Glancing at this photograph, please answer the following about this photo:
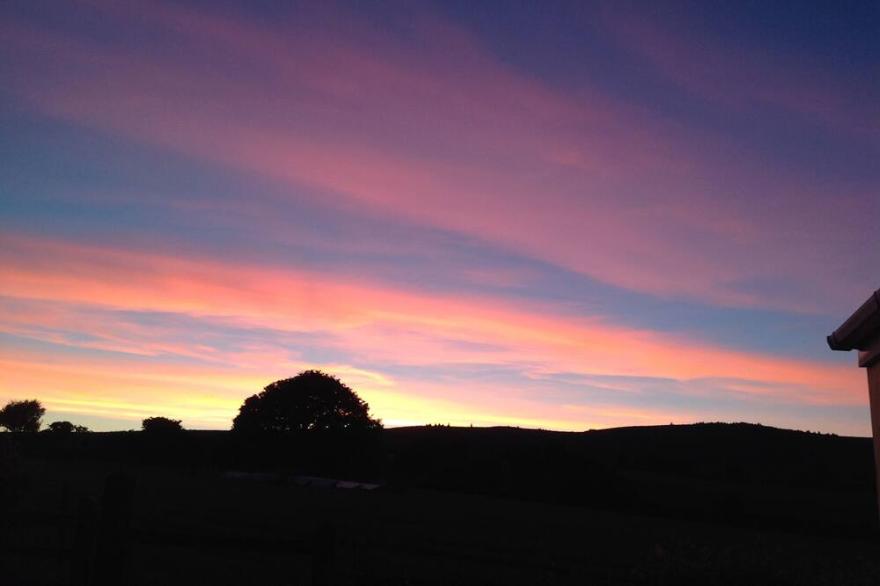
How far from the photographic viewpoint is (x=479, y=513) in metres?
33.4

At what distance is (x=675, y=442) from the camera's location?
71.5 metres

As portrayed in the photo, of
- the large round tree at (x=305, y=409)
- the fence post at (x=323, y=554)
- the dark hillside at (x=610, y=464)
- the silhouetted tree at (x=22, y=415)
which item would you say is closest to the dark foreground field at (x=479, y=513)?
the fence post at (x=323, y=554)

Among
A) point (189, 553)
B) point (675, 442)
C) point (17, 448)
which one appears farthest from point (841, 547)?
point (675, 442)

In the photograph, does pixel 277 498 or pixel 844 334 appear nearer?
pixel 844 334

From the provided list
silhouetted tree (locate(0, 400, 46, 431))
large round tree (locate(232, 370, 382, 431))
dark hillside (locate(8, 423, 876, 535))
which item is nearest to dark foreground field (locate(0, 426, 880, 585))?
dark hillside (locate(8, 423, 876, 535))

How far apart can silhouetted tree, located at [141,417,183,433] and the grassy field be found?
1904 cm

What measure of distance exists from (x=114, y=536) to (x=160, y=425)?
66015 millimetres

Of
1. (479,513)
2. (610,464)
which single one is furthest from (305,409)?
(479,513)

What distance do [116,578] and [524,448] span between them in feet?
166

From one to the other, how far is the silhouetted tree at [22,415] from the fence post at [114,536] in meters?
109

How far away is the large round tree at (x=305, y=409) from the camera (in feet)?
211

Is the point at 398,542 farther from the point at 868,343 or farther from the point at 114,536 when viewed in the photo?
the point at 868,343

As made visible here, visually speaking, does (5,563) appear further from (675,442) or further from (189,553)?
(675,442)

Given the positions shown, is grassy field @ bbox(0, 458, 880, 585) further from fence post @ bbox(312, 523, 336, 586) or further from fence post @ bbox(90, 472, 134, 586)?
fence post @ bbox(90, 472, 134, 586)
